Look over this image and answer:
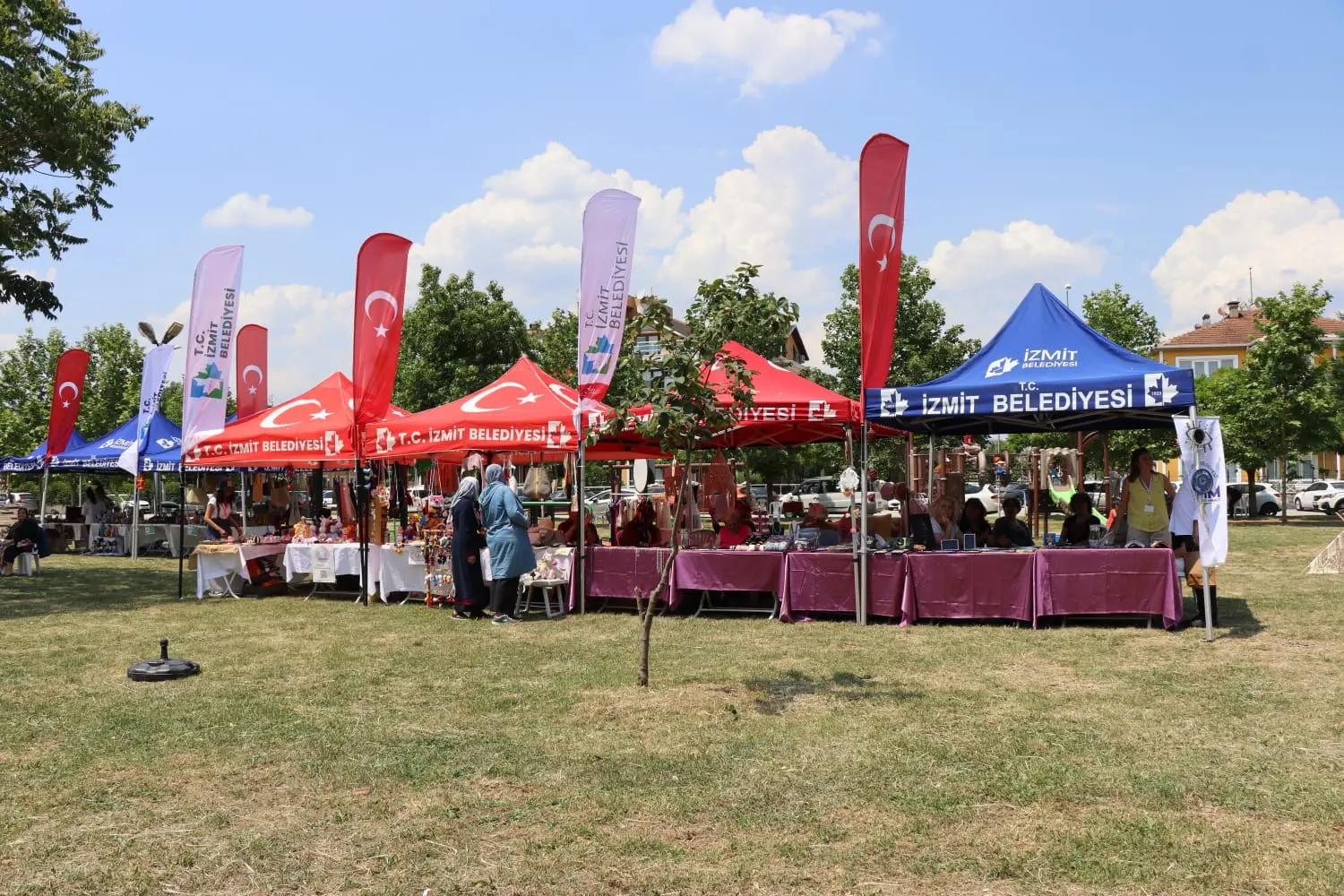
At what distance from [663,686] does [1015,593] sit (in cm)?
418

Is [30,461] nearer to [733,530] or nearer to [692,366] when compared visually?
[733,530]

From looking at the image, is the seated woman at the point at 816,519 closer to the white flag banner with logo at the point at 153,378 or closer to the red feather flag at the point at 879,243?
the red feather flag at the point at 879,243

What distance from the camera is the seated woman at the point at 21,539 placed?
1655cm

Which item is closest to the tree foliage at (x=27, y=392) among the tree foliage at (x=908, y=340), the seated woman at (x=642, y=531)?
the tree foliage at (x=908, y=340)

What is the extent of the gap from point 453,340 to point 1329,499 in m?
31.2

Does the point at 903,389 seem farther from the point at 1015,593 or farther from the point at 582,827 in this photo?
the point at 582,827

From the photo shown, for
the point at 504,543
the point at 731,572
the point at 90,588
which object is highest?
the point at 504,543

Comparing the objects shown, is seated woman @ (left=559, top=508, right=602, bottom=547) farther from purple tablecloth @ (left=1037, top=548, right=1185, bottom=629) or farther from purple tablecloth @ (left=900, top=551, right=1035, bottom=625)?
purple tablecloth @ (left=1037, top=548, right=1185, bottom=629)

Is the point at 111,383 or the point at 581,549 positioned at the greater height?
the point at 111,383

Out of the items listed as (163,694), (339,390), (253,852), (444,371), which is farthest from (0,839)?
(444,371)

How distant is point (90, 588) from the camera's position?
1482 centimetres

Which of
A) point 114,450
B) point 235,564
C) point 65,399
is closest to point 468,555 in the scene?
point 235,564

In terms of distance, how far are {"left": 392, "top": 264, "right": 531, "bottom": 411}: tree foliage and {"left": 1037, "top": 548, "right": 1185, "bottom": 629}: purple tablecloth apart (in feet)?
81.0

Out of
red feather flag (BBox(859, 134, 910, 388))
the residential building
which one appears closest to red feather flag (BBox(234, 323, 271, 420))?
red feather flag (BBox(859, 134, 910, 388))
